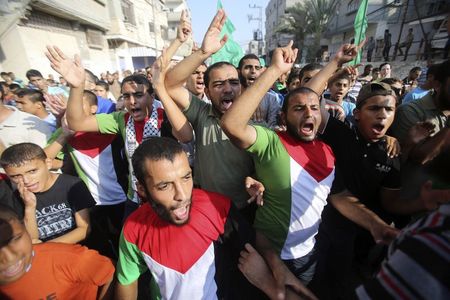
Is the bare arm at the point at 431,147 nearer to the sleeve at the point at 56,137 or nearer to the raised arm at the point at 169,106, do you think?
the raised arm at the point at 169,106

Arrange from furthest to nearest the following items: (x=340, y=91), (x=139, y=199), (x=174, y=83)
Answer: (x=340, y=91) → (x=139, y=199) → (x=174, y=83)

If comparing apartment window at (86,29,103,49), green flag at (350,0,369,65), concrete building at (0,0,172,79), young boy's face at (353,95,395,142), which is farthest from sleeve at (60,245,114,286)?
apartment window at (86,29,103,49)

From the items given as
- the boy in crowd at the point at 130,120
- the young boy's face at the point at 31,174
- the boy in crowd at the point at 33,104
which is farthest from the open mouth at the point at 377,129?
the boy in crowd at the point at 33,104

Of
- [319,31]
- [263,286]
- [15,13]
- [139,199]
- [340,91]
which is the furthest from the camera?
[319,31]

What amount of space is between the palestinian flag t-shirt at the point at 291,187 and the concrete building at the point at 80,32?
13338 millimetres

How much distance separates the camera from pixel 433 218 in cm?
69

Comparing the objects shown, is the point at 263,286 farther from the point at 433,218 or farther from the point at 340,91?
the point at 340,91

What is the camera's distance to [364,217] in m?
1.82

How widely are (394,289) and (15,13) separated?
14.7 meters

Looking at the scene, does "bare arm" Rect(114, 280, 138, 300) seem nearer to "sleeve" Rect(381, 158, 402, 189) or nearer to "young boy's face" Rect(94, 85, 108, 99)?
"sleeve" Rect(381, 158, 402, 189)

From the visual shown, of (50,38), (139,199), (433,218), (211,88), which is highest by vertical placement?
(50,38)

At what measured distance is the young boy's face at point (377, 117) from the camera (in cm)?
226

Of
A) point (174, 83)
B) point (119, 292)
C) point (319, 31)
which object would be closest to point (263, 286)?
point (119, 292)

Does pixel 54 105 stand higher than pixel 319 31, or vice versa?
pixel 319 31
